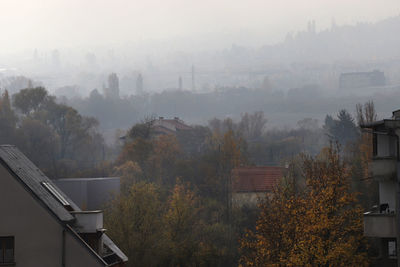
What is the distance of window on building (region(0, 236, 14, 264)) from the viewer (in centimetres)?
3228

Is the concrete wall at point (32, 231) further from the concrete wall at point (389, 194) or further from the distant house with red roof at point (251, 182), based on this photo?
the distant house with red roof at point (251, 182)

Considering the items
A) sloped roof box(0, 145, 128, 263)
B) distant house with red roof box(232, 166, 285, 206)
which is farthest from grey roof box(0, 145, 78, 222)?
distant house with red roof box(232, 166, 285, 206)

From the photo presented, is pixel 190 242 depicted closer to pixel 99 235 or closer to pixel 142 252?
pixel 142 252

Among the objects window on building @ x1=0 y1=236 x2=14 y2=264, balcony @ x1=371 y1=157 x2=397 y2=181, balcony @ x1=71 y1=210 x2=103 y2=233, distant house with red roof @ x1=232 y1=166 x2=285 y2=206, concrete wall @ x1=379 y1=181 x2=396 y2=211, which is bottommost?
distant house with red roof @ x1=232 y1=166 x2=285 y2=206

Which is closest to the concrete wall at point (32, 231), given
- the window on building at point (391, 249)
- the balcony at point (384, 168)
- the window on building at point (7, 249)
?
the window on building at point (7, 249)

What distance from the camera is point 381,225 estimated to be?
34562mm

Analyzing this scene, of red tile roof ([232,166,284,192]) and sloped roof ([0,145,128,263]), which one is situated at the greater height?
sloped roof ([0,145,128,263])

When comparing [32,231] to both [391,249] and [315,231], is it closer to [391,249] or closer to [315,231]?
[391,249]

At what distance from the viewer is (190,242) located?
195ft

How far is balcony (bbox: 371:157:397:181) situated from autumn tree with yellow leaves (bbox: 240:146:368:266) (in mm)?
11902

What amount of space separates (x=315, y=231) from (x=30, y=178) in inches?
837

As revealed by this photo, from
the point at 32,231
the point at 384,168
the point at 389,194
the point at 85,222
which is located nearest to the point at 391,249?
the point at 389,194

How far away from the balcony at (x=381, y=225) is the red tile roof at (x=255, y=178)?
70.9 metres

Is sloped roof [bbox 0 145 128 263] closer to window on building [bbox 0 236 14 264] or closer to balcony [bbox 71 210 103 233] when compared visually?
balcony [bbox 71 210 103 233]
